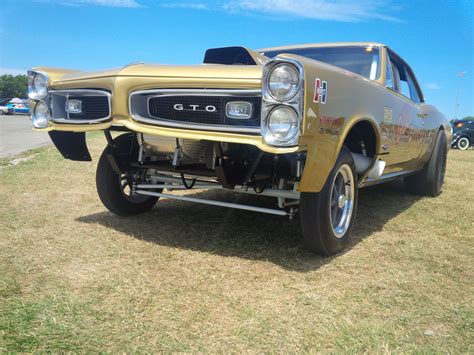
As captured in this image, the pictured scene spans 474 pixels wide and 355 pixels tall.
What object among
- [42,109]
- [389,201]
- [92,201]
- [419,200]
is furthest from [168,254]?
[419,200]

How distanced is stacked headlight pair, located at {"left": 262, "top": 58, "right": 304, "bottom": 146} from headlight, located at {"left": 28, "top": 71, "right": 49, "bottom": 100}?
1.85 metres

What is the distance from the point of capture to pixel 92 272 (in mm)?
2570

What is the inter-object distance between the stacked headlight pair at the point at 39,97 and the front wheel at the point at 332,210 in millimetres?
2078

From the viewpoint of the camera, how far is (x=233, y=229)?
357 cm

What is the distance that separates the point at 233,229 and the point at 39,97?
73.4 inches

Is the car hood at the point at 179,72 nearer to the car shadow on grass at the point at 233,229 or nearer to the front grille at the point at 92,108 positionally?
the front grille at the point at 92,108

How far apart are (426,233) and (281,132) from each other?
7.12ft

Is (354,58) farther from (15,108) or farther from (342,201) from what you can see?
(15,108)

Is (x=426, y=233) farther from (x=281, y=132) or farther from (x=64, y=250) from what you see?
(x=64, y=250)

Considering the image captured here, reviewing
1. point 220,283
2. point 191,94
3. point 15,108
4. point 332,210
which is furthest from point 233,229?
point 15,108

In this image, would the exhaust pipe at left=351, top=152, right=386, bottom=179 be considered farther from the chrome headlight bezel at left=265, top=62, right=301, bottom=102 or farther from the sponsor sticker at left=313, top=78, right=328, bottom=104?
the chrome headlight bezel at left=265, top=62, right=301, bottom=102

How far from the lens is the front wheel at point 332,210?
273 centimetres

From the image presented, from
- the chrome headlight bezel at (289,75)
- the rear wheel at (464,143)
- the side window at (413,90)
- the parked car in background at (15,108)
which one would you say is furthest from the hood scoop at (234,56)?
the parked car in background at (15,108)

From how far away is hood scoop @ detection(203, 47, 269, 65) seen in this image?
316 centimetres
